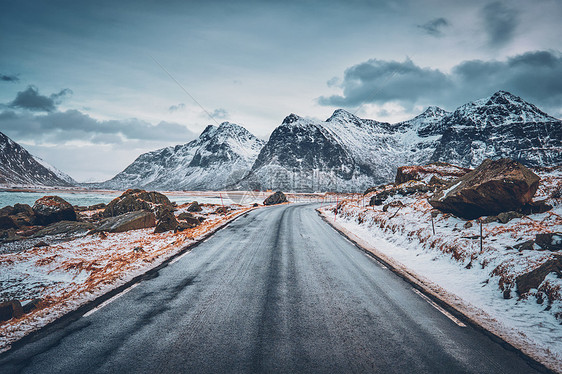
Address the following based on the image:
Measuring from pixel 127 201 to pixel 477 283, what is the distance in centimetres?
2080

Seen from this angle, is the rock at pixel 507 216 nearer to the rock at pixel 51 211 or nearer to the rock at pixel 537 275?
the rock at pixel 537 275

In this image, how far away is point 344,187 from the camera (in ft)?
570

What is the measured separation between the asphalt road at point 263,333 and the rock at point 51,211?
15.3m

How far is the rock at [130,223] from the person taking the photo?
12805mm

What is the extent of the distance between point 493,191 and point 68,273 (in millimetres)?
13449

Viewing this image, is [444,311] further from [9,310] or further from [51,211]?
[51,211]

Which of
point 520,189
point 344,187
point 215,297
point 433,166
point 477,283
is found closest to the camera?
point 215,297

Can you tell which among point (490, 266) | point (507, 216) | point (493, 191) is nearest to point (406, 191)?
point (493, 191)

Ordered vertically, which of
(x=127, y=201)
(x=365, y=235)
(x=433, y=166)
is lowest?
(x=365, y=235)

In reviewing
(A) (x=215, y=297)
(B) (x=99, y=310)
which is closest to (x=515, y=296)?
(A) (x=215, y=297)

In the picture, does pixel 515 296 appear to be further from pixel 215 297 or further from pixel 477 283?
pixel 215 297

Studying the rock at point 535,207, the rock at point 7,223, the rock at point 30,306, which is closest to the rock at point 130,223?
the rock at point 7,223

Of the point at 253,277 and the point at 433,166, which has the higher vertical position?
the point at 433,166

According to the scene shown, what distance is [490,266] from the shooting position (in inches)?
245
